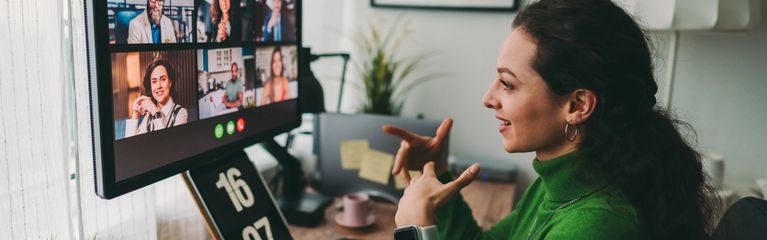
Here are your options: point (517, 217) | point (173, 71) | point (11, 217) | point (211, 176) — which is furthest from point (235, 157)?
point (517, 217)

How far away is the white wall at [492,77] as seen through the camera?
1536 millimetres

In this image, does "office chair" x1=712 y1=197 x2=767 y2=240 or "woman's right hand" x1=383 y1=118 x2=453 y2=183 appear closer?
"office chair" x1=712 y1=197 x2=767 y2=240

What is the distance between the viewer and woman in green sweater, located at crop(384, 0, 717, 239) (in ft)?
2.85

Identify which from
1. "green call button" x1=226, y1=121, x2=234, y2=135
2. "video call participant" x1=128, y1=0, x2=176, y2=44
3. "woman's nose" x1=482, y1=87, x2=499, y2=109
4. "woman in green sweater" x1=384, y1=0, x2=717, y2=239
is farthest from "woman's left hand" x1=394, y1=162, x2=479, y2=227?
"video call participant" x1=128, y1=0, x2=176, y2=44

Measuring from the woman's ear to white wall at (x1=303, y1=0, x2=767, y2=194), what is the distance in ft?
2.03

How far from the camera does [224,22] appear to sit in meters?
0.99

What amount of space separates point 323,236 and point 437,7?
938mm

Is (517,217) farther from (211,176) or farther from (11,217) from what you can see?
(11,217)

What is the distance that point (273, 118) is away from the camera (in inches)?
46.3

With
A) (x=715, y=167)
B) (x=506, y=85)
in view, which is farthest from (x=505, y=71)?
(x=715, y=167)

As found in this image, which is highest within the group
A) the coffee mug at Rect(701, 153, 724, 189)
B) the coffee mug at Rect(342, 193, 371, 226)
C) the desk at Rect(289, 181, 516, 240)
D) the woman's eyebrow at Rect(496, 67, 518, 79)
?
the woman's eyebrow at Rect(496, 67, 518, 79)

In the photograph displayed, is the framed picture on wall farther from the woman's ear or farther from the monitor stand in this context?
the woman's ear

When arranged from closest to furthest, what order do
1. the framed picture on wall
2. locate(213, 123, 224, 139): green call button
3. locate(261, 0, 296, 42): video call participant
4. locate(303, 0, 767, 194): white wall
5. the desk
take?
locate(213, 123, 224, 139): green call button → locate(261, 0, 296, 42): video call participant → the desk → locate(303, 0, 767, 194): white wall → the framed picture on wall

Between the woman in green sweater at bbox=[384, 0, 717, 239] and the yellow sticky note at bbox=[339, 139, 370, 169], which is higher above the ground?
the woman in green sweater at bbox=[384, 0, 717, 239]
